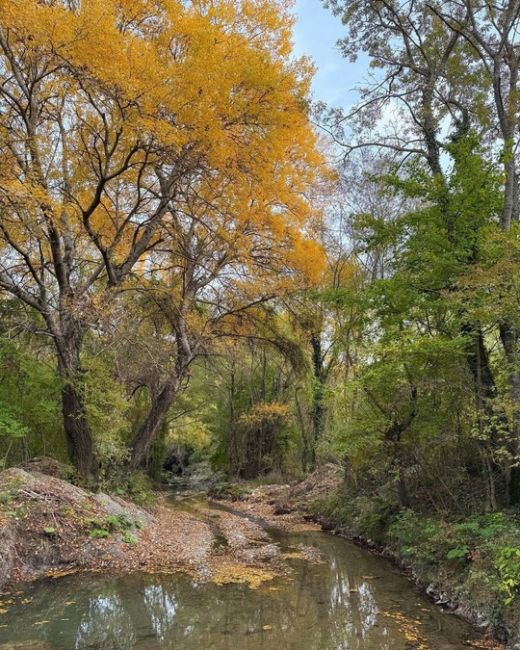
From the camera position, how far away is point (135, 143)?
855 cm

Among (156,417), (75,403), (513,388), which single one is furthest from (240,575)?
(156,417)

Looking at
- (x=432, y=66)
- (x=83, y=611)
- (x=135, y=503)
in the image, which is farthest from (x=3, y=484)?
(x=432, y=66)

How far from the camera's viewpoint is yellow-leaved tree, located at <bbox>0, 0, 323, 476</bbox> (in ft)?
24.4

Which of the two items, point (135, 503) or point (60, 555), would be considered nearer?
point (60, 555)

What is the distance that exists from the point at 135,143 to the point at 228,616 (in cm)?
747

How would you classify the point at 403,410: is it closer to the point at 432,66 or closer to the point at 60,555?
the point at 60,555

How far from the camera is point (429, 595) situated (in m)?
7.03

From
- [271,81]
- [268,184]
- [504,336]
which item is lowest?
[504,336]

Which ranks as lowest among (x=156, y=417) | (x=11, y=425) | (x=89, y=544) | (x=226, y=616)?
(x=226, y=616)

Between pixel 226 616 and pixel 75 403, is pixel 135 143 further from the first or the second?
pixel 226 616

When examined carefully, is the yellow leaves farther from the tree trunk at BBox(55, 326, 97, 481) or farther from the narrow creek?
the tree trunk at BBox(55, 326, 97, 481)

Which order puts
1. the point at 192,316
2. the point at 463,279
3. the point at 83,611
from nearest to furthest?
the point at 83,611 < the point at 463,279 < the point at 192,316

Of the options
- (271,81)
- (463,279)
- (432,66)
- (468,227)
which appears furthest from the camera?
(432,66)

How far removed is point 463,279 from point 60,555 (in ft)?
24.1
